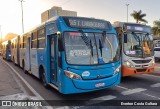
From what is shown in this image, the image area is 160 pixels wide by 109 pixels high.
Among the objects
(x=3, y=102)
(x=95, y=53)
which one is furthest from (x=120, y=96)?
(x=3, y=102)

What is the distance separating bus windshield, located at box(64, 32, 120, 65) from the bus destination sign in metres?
0.35

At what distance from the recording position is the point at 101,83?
8.31 m

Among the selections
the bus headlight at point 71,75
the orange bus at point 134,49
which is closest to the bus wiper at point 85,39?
the bus headlight at point 71,75

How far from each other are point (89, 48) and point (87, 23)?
1054 mm

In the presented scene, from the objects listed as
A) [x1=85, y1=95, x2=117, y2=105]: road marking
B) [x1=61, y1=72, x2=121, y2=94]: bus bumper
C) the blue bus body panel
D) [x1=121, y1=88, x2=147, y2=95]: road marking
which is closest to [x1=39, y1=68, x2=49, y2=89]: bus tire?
Result: the blue bus body panel

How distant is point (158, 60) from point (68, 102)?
19.9 metres

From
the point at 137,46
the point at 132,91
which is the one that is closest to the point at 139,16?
the point at 137,46

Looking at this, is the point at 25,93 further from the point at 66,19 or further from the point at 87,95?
the point at 66,19

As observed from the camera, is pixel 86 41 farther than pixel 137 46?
No

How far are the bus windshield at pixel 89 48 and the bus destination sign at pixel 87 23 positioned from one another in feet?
1.14

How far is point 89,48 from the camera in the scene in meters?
8.27

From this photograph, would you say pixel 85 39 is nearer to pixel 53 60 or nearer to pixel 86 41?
pixel 86 41

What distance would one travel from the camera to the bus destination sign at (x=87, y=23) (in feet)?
27.6

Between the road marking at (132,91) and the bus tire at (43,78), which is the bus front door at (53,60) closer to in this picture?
the bus tire at (43,78)
